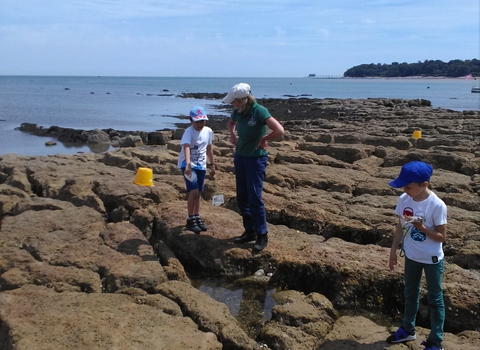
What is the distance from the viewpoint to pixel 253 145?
5.49 m

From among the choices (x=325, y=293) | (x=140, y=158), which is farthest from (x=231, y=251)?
Result: (x=140, y=158)

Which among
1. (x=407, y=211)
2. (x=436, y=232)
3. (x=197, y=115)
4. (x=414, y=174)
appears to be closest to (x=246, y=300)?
(x=407, y=211)

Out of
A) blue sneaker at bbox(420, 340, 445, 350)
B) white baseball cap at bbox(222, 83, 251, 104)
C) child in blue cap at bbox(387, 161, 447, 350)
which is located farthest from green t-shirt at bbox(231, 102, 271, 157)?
blue sneaker at bbox(420, 340, 445, 350)

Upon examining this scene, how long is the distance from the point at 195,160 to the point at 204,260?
4.20 feet

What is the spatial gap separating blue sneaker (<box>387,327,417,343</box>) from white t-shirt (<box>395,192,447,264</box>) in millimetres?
607

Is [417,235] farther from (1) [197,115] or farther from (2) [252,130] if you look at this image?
(1) [197,115]

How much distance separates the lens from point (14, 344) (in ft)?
11.4

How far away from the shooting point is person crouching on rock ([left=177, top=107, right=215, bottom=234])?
5957mm

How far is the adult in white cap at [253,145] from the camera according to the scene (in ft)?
17.6

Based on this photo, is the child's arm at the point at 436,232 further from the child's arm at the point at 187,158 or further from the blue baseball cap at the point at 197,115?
the blue baseball cap at the point at 197,115

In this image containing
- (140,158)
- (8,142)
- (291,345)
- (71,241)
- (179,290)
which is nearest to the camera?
(291,345)

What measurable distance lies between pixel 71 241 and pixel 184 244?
1.33 metres

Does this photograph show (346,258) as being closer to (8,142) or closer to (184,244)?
(184,244)

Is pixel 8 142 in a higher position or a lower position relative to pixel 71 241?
lower
